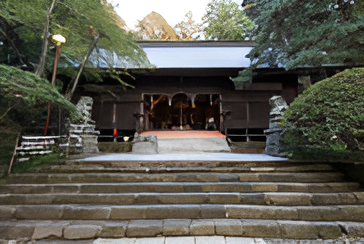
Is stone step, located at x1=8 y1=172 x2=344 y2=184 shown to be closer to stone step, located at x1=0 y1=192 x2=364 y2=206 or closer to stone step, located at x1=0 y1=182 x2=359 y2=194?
stone step, located at x1=0 y1=182 x2=359 y2=194

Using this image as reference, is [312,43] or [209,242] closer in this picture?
[209,242]

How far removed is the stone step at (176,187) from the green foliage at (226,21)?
50.8 ft

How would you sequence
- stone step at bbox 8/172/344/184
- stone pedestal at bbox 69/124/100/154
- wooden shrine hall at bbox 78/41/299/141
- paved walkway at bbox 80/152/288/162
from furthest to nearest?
wooden shrine hall at bbox 78/41/299/141, stone pedestal at bbox 69/124/100/154, paved walkway at bbox 80/152/288/162, stone step at bbox 8/172/344/184

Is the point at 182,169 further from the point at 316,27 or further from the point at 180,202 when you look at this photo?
the point at 316,27

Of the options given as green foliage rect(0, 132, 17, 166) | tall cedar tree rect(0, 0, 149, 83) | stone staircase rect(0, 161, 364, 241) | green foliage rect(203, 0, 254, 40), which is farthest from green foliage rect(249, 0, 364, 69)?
green foliage rect(203, 0, 254, 40)

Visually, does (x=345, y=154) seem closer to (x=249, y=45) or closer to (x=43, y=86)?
(x=43, y=86)

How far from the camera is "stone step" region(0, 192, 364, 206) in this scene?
10.7 feet

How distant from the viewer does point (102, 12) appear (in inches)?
217

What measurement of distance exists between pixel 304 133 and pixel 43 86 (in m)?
5.21

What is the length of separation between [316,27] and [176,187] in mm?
6032

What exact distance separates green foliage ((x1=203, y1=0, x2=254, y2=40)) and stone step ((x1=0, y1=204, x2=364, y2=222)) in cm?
1609

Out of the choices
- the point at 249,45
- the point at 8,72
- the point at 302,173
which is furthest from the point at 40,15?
the point at 249,45

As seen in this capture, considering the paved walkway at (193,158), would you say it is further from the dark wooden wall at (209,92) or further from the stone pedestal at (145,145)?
the dark wooden wall at (209,92)

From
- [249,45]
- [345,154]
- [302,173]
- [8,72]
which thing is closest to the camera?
[8,72]
